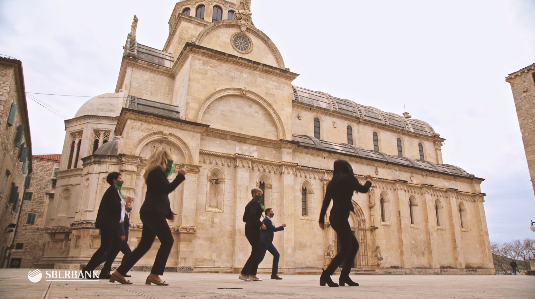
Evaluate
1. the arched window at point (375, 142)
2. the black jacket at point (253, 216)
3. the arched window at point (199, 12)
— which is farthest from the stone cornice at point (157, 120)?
the arched window at point (375, 142)

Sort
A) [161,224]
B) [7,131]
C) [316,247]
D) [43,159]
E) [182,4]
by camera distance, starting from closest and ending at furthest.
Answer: [161,224] → [7,131] → [316,247] → [182,4] → [43,159]

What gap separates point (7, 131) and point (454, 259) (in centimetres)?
3057

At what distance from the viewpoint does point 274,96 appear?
2338 cm

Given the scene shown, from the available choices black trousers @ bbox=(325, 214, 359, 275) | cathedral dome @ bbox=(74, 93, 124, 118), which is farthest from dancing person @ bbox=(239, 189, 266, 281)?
cathedral dome @ bbox=(74, 93, 124, 118)

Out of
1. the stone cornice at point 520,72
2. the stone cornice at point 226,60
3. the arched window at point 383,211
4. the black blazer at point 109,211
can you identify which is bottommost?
the black blazer at point 109,211

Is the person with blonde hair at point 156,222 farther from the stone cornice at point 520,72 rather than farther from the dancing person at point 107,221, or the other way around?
the stone cornice at point 520,72

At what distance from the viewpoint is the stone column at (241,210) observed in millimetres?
19141

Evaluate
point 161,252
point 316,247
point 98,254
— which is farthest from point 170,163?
point 316,247

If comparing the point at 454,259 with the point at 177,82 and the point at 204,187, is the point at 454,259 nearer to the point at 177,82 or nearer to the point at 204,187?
the point at 204,187

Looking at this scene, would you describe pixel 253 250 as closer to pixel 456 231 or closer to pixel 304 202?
pixel 304 202

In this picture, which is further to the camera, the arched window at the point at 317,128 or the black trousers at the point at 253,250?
the arched window at the point at 317,128

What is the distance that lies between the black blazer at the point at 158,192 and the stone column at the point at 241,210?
13944mm

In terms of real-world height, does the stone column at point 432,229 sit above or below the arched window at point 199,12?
below

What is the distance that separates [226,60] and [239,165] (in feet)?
21.9
